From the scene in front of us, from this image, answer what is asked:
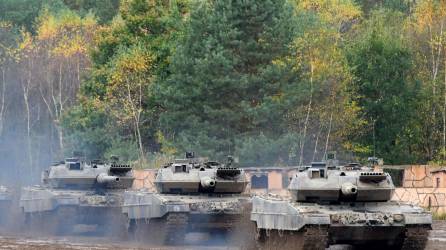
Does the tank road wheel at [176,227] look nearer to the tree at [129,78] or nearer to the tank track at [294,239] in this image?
the tank track at [294,239]

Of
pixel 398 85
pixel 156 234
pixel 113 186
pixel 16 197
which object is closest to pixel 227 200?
pixel 156 234

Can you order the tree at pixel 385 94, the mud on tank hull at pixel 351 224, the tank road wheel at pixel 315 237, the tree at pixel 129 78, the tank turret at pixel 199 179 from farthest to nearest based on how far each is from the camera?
the tree at pixel 129 78
the tree at pixel 385 94
the tank turret at pixel 199 179
the mud on tank hull at pixel 351 224
the tank road wheel at pixel 315 237

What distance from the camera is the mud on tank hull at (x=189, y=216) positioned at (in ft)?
84.0

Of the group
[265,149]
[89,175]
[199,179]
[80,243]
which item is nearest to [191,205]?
[199,179]

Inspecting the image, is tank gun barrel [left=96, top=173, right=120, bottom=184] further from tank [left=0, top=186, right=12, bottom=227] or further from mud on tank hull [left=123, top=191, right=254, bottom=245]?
tank [left=0, top=186, right=12, bottom=227]

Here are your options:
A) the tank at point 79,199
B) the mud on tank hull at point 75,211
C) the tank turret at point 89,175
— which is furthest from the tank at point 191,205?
the tank turret at point 89,175

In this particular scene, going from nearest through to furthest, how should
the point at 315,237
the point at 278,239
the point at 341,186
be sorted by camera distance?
the point at 315,237 → the point at 341,186 → the point at 278,239

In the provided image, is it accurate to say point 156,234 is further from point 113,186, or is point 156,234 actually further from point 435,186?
point 435,186

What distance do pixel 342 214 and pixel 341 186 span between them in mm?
705

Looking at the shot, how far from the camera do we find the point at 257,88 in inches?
1857

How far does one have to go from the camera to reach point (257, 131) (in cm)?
4703

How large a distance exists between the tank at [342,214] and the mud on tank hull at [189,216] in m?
3.51

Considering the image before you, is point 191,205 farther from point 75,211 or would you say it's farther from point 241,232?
point 75,211

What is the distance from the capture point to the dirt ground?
2481cm
